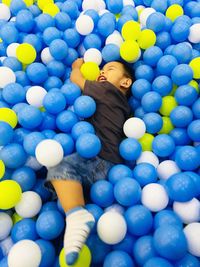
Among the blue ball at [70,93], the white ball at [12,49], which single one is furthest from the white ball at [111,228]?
the white ball at [12,49]

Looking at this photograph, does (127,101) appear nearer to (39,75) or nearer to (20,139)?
(39,75)

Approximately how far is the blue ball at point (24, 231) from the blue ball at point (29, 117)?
0.35m

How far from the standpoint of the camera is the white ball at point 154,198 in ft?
3.38

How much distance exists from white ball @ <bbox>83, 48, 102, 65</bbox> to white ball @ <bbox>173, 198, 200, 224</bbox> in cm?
77

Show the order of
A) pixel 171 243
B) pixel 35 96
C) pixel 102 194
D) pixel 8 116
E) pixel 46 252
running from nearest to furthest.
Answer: pixel 171 243 < pixel 46 252 < pixel 102 194 < pixel 8 116 < pixel 35 96

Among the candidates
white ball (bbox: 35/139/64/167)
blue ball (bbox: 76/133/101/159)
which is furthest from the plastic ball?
blue ball (bbox: 76/133/101/159)

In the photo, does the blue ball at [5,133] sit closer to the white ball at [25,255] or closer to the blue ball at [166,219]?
the white ball at [25,255]

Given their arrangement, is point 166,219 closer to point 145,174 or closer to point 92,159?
point 145,174

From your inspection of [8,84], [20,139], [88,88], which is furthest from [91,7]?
[20,139]

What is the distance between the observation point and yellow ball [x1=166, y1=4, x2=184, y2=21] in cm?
156

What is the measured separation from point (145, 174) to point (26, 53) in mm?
747

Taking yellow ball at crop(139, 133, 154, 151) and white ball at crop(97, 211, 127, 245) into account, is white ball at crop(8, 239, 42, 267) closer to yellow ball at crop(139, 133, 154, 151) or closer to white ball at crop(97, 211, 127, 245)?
white ball at crop(97, 211, 127, 245)

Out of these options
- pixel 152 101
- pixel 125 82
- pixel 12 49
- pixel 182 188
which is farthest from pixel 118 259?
pixel 12 49

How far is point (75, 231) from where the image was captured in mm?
857
